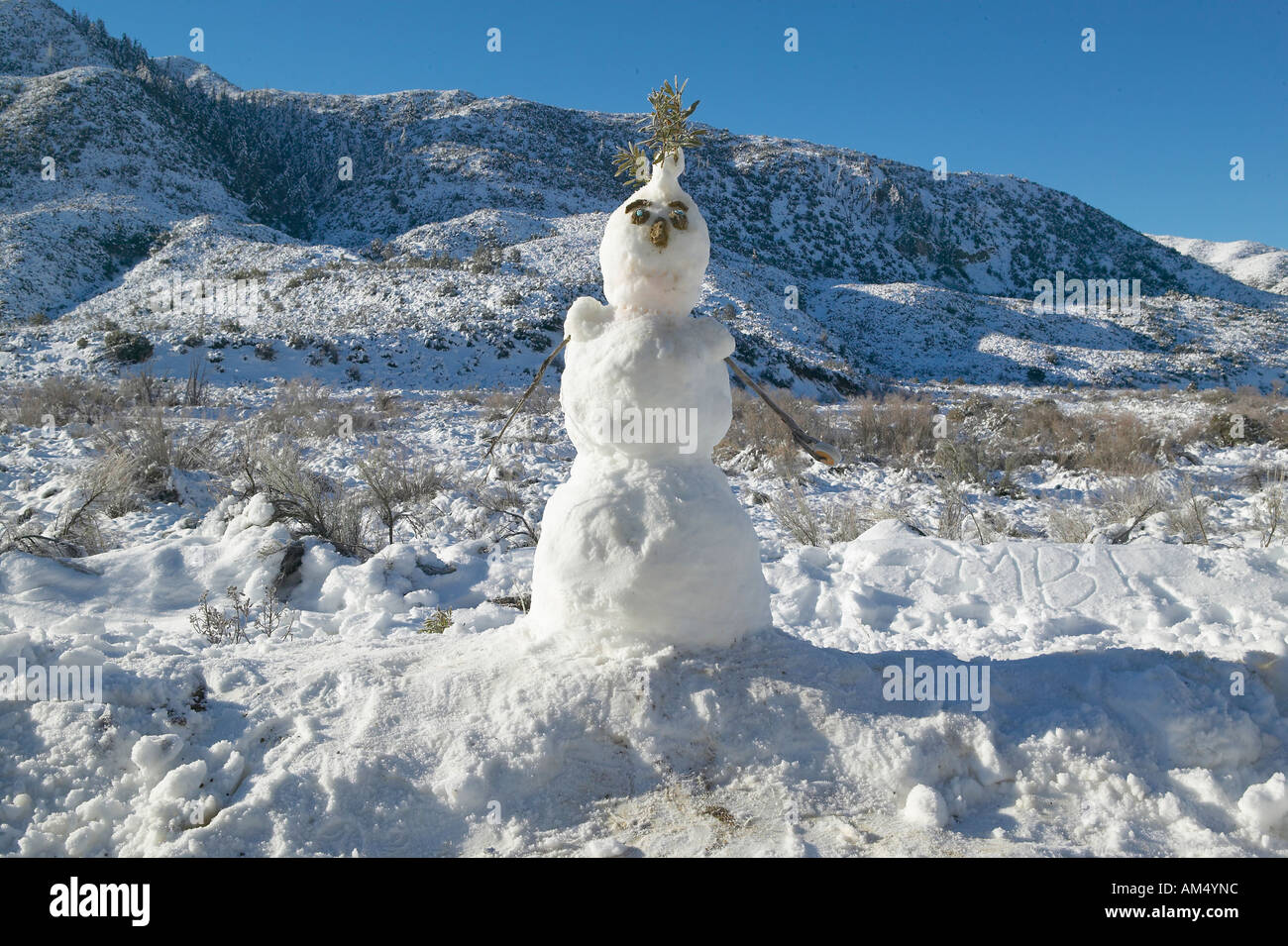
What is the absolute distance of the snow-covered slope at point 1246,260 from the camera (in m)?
55.4

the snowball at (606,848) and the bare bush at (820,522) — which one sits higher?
the bare bush at (820,522)

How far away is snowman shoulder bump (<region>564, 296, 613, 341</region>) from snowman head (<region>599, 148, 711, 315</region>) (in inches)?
2.6

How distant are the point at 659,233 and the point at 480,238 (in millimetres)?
28474

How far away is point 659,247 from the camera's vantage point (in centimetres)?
237

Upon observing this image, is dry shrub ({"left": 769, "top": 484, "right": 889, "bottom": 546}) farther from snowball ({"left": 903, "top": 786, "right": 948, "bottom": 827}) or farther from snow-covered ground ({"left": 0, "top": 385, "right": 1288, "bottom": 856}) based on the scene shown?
snowball ({"left": 903, "top": 786, "right": 948, "bottom": 827})

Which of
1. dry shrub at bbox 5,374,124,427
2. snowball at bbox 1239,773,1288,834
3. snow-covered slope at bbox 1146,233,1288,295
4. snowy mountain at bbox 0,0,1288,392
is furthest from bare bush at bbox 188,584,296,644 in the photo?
snow-covered slope at bbox 1146,233,1288,295

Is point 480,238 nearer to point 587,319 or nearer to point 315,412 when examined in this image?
point 315,412

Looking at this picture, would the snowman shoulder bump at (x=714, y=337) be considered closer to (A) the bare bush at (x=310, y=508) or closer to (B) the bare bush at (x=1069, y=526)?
(A) the bare bush at (x=310, y=508)

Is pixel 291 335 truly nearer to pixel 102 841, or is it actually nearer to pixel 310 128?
pixel 102 841

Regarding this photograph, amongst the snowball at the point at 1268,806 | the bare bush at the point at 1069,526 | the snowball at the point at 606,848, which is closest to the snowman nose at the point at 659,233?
the snowball at the point at 606,848

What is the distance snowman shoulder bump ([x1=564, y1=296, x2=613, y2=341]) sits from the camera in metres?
2.47

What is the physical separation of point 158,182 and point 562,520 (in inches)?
1549

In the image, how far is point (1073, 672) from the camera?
2281mm

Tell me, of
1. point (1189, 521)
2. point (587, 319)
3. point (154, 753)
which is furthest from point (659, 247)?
point (1189, 521)
